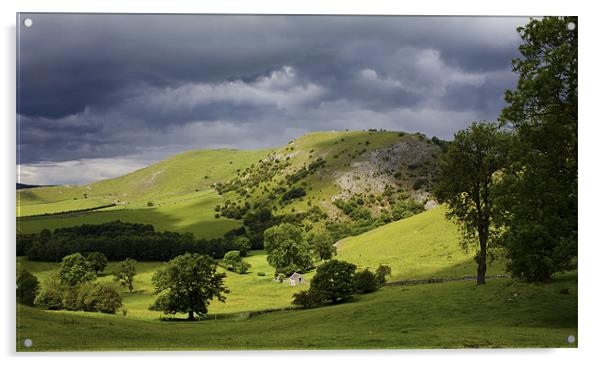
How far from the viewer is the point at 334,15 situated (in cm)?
1490

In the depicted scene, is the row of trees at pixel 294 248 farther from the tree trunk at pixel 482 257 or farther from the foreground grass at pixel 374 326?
the tree trunk at pixel 482 257

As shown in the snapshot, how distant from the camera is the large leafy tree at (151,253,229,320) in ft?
63.8

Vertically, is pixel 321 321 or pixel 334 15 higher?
pixel 334 15

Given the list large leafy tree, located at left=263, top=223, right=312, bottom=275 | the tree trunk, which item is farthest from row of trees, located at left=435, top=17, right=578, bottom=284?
large leafy tree, located at left=263, top=223, right=312, bottom=275

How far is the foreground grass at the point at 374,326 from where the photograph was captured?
43.6 feet

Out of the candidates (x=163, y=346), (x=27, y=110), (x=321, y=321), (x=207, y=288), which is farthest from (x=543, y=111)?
(x=27, y=110)

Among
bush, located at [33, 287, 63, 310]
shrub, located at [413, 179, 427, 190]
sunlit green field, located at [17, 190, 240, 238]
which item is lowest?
bush, located at [33, 287, 63, 310]

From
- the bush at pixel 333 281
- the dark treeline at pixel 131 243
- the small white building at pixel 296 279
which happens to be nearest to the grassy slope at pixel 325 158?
the dark treeline at pixel 131 243

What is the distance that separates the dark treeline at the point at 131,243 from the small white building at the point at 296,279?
526 cm

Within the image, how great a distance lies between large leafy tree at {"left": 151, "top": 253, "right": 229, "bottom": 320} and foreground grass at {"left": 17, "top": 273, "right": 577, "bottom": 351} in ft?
6.00

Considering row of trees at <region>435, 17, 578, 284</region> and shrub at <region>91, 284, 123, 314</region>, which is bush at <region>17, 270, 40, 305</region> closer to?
shrub at <region>91, 284, 123, 314</region>

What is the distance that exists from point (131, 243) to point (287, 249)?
9199 millimetres
